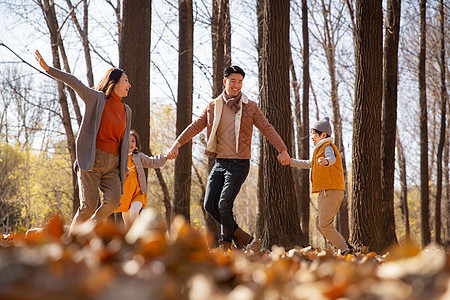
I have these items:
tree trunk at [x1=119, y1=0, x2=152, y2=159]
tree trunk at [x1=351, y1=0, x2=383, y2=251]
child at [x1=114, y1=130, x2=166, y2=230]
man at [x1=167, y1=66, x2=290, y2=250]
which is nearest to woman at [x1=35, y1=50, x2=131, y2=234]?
man at [x1=167, y1=66, x2=290, y2=250]

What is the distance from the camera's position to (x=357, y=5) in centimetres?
788

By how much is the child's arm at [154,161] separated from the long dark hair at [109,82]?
1.37 meters

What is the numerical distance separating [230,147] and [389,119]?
16.8 ft

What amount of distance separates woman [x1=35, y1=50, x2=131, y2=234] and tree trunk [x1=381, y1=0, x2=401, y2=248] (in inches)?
192

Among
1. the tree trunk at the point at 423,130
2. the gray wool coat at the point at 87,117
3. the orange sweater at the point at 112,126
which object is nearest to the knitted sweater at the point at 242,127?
the orange sweater at the point at 112,126

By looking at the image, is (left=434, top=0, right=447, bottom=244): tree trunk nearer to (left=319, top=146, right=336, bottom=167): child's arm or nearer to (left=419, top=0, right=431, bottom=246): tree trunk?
(left=419, top=0, right=431, bottom=246): tree trunk

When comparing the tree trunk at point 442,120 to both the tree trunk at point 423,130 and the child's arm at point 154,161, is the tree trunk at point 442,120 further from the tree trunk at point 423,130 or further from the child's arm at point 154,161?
the child's arm at point 154,161

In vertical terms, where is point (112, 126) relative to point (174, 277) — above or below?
above

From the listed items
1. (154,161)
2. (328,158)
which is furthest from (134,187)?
(328,158)

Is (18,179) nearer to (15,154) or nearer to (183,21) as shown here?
(15,154)

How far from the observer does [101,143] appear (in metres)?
5.27

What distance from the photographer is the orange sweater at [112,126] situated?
5285 mm

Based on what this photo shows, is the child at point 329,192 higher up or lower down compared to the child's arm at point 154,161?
lower down

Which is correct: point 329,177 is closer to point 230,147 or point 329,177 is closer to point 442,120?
point 230,147
